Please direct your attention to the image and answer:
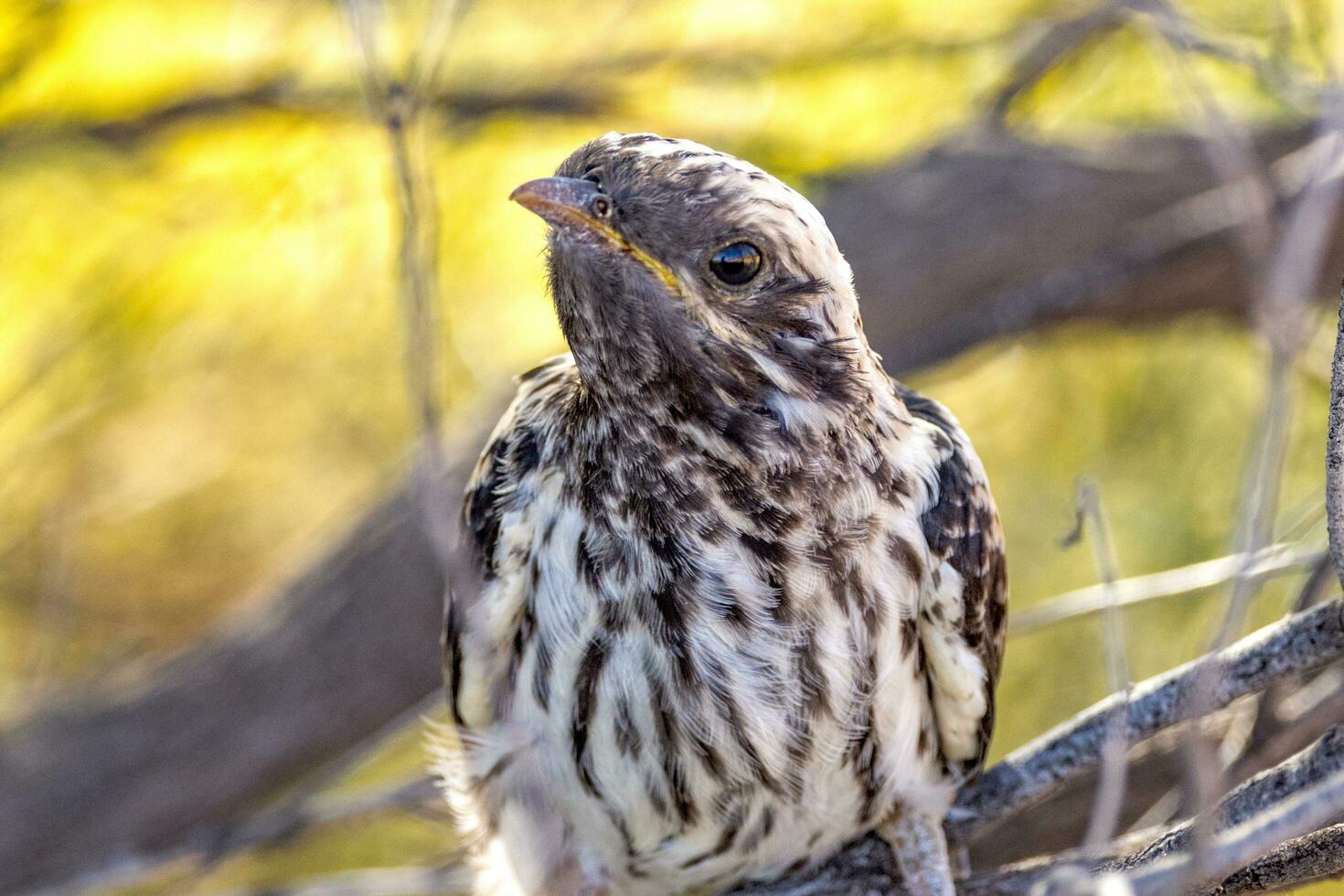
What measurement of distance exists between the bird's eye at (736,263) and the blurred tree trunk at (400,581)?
238 cm

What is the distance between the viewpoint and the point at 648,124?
16.8ft

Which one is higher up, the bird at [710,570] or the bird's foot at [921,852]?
the bird at [710,570]

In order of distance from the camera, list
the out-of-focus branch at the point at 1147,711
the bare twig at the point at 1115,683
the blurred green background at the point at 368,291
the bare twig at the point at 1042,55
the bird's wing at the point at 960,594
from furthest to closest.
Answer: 1. the blurred green background at the point at 368,291
2. the bare twig at the point at 1042,55
3. the bird's wing at the point at 960,594
4. the out-of-focus branch at the point at 1147,711
5. the bare twig at the point at 1115,683

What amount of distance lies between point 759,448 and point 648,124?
116 inches

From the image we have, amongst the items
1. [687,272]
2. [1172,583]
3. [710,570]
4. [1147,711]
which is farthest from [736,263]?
[1172,583]

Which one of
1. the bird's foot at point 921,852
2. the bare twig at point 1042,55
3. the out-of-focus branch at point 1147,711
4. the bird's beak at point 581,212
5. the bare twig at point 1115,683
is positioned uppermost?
the bare twig at point 1042,55

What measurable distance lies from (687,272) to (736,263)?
3.1 inches

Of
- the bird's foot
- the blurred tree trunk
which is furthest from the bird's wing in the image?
the blurred tree trunk

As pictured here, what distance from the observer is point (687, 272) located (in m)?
2.28

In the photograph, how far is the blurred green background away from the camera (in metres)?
5.04

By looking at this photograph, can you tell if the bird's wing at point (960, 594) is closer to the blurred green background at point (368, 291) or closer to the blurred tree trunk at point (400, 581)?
the blurred tree trunk at point (400, 581)

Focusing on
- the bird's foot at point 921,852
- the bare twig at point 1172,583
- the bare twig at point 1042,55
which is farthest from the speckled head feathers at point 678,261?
the bare twig at point 1042,55

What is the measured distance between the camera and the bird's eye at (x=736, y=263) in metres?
2.28

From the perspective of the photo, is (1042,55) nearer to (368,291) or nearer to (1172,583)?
(1172,583)
